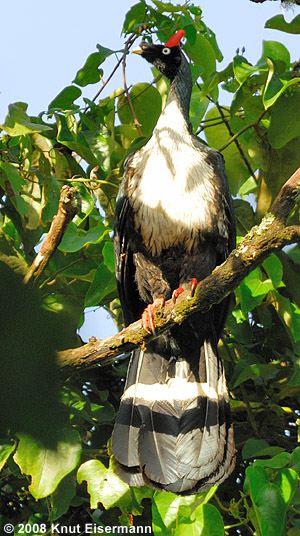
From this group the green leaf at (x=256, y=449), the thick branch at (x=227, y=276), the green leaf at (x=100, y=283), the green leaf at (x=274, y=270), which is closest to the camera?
the thick branch at (x=227, y=276)

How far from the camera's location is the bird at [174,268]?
3.24 meters

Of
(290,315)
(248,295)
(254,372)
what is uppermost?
(248,295)

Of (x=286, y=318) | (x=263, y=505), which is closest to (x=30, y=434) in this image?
(x=263, y=505)

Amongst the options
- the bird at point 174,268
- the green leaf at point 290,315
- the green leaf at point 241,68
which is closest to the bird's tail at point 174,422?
the bird at point 174,268

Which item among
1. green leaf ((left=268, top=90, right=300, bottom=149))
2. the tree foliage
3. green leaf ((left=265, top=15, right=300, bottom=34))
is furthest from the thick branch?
green leaf ((left=265, top=15, right=300, bottom=34))

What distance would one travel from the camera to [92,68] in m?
3.59

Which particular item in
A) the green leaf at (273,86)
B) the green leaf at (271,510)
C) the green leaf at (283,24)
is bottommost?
the green leaf at (271,510)

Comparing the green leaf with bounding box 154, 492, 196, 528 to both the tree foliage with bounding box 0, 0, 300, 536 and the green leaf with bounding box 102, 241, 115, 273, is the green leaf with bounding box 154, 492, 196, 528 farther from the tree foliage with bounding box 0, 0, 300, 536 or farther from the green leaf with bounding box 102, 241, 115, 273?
the green leaf with bounding box 102, 241, 115, 273

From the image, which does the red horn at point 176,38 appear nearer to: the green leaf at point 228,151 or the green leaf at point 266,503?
the green leaf at point 228,151

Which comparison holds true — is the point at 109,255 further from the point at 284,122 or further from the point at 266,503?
the point at 266,503

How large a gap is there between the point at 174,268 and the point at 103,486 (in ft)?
4.21

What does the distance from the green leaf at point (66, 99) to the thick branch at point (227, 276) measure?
151cm

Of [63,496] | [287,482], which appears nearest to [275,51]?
[287,482]

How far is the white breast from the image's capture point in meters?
3.44
